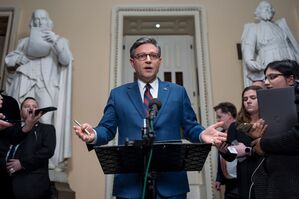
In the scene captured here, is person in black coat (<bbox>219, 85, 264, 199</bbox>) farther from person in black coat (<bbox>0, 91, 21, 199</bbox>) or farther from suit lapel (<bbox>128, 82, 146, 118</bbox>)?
person in black coat (<bbox>0, 91, 21, 199</bbox>)

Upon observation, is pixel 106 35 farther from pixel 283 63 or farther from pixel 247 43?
pixel 283 63

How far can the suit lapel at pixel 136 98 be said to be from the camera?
2013 mm

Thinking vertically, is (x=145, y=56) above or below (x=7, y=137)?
above

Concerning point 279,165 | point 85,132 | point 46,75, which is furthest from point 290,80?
point 46,75

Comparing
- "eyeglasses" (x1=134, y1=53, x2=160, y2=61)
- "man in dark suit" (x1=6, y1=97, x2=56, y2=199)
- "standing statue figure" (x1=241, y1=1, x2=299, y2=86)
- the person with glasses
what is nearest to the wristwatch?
the person with glasses

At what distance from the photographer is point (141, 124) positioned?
1.97 m

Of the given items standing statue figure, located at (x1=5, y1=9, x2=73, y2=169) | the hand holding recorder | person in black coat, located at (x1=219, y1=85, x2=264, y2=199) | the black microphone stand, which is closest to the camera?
the black microphone stand

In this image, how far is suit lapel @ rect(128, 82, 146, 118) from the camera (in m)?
2.01

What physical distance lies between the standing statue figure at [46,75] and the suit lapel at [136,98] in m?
2.69

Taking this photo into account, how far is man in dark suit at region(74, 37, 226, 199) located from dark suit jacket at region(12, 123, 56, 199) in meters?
1.28

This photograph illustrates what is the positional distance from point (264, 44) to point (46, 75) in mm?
3106

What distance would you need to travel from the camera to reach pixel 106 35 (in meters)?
5.81

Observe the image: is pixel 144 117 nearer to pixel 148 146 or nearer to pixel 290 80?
pixel 148 146

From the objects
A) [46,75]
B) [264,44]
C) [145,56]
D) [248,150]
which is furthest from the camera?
[264,44]
